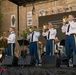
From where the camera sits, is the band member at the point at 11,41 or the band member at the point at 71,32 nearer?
the band member at the point at 71,32

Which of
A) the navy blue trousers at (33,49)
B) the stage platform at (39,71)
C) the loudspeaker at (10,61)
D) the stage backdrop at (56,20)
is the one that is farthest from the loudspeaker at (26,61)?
the stage backdrop at (56,20)

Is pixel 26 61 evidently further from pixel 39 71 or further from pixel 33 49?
pixel 39 71

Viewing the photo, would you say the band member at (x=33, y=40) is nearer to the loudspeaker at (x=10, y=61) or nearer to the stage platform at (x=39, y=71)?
the loudspeaker at (x=10, y=61)

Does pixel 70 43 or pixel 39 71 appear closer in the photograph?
pixel 39 71

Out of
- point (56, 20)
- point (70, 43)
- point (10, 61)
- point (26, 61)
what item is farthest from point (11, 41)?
point (56, 20)

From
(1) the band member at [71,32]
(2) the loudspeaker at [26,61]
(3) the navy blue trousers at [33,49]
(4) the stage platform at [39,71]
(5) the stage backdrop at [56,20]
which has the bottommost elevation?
(4) the stage platform at [39,71]

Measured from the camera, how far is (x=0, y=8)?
1762cm

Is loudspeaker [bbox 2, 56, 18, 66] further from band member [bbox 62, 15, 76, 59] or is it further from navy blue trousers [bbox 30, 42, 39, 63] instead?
band member [bbox 62, 15, 76, 59]

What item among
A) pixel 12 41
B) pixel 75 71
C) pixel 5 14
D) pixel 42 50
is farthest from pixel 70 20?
pixel 5 14

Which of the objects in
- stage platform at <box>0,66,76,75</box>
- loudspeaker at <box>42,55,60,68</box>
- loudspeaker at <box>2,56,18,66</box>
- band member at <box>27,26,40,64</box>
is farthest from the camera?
band member at <box>27,26,40,64</box>

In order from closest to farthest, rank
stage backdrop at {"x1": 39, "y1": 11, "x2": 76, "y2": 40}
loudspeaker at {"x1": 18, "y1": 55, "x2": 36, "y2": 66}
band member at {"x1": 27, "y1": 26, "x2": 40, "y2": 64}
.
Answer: loudspeaker at {"x1": 18, "y1": 55, "x2": 36, "y2": 66}
band member at {"x1": 27, "y1": 26, "x2": 40, "y2": 64}
stage backdrop at {"x1": 39, "y1": 11, "x2": 76, "y2": 40}

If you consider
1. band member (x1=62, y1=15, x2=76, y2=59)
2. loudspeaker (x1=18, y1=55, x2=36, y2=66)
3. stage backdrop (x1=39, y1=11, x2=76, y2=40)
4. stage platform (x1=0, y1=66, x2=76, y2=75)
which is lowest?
stage platform (x1=0, y1=66, x2=76, y2=75)

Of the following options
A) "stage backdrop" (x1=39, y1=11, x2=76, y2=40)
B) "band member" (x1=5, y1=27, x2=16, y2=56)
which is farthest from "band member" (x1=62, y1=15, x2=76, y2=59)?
"stage backdrop" (x1=39, y1=11, x2=76, y2=40)

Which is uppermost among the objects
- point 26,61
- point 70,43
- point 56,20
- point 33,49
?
point 56,20
